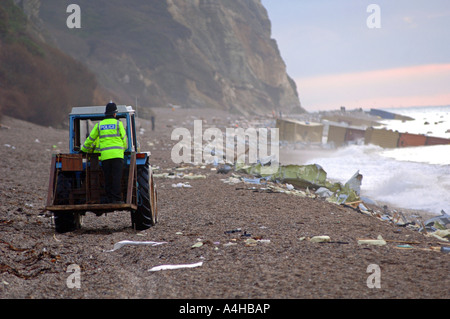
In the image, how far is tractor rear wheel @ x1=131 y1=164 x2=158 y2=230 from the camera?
23.9 feet

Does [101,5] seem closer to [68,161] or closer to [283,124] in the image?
[283,124]

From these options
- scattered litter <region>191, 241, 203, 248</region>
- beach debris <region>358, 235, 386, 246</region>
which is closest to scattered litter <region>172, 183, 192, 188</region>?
scattered litter <region>191, 241, 203, 248</region>

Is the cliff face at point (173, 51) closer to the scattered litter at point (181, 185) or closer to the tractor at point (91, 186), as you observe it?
the scattered litter at point (181, 185)

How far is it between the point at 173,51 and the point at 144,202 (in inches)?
2358

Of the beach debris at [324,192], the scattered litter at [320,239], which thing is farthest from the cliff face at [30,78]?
the scattered litter at [320,239]

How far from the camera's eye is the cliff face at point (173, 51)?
56469 mm

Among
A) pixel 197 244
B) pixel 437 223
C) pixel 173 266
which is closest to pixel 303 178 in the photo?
pixel 437 223

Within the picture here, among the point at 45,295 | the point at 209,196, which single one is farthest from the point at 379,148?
the point at 45,295

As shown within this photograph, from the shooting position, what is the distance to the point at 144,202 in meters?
7.32

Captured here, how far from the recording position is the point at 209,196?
10.6 metres

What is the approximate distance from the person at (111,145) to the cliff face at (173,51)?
40740 millimetres

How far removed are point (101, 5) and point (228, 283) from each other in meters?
63.9

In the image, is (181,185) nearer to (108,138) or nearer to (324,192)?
(324,192)
